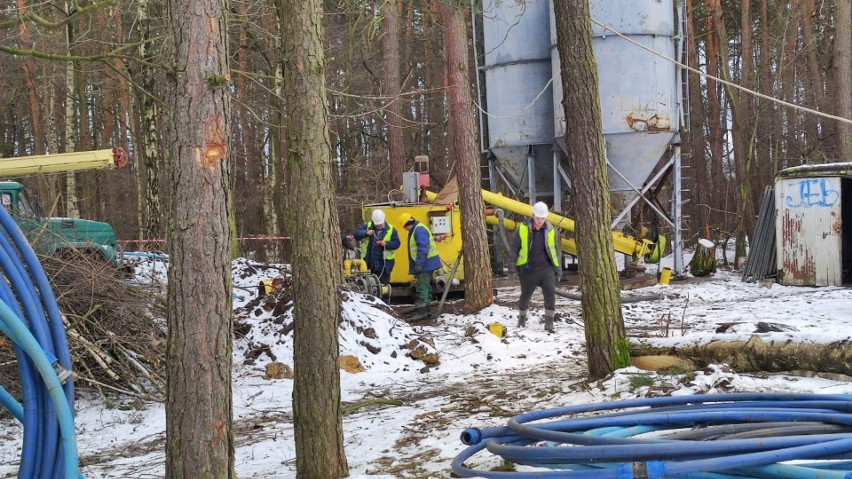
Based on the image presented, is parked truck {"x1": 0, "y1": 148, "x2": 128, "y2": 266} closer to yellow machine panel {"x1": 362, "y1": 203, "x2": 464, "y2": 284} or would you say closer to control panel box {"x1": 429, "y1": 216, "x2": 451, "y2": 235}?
yellow machine panel {"x1": 362, "y1": 203, "x2": 464, "y2": 284}

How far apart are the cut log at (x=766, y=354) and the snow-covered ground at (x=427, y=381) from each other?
8cm

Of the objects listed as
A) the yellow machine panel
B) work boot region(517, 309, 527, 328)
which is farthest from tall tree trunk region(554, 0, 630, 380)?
the yellow machine panel

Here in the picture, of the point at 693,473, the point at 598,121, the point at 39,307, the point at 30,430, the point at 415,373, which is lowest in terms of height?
the point at 415,373

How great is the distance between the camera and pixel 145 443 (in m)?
7.46

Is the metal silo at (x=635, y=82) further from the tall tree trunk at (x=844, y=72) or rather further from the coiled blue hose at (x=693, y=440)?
the coiled blue hose at (x=693, y=440)

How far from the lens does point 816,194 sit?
48.2 feet

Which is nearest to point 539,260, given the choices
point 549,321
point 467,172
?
point 549,321

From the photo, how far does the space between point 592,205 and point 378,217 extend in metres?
6.45

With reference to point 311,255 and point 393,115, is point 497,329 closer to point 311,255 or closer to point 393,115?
point 311,255

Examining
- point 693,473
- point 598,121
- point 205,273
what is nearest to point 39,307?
point 205,273

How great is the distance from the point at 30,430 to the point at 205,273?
3.86 ft

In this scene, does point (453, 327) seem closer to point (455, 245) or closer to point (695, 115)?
point (455, 245)

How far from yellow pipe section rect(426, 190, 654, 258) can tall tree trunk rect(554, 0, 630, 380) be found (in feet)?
28.7

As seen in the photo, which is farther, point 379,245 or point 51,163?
point 51,163
